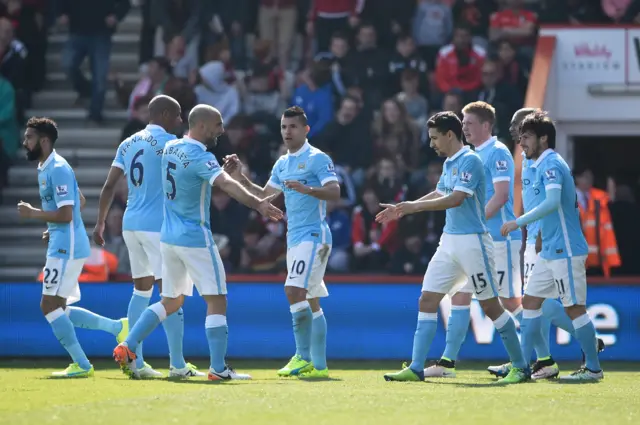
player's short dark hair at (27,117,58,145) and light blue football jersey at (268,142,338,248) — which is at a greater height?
player's short dark hair at (27,117,58,145)

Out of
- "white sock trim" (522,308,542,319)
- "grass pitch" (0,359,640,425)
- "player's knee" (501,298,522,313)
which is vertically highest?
"player's knee" (501,298,522,313)

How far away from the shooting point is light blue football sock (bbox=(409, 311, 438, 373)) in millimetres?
A: 10828

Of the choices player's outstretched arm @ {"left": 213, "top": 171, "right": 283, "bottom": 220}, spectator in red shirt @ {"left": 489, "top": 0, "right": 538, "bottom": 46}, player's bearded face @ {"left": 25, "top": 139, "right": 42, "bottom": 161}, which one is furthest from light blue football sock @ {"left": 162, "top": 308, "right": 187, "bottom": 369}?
spectator in red shirt @ {"left": 489, "top": 0, "right": 538, "bottom": 46}

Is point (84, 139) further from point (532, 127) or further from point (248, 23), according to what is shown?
point (532, 127)

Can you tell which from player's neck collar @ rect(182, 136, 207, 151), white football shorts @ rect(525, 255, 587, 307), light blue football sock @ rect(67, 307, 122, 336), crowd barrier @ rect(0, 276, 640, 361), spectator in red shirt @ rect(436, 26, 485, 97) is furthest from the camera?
spectator in red shirt @ rect(436, 26, 485, 97)

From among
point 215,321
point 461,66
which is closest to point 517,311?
point 215,321

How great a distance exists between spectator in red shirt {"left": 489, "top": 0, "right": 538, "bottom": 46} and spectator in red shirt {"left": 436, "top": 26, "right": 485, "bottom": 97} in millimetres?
724

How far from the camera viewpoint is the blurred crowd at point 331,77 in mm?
17969

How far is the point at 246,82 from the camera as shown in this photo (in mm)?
19562

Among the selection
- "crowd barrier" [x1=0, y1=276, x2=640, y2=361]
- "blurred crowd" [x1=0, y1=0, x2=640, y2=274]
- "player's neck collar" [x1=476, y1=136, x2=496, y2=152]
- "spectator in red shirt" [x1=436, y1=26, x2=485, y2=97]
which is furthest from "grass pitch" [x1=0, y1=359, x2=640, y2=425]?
"spectator in red shirt" [x1=436, y1=26, x2=485, y2=97]

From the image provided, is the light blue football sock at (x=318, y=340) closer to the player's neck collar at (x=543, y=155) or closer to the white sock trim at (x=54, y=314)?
the white sock trim at (x=54, y=314)

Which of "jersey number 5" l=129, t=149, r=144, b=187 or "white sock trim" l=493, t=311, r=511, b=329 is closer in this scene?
"white sock trim" l=493, t=311, r=511, b=329

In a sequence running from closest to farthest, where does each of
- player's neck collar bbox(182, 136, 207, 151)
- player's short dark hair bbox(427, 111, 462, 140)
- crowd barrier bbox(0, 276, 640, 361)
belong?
1. player's neck collar bbox(182, 136, 207, 151)
2. player's short dark hair bbox(427, 111, 462, 140)
3. crowd barrier bbox(0, 276, 640, 361)

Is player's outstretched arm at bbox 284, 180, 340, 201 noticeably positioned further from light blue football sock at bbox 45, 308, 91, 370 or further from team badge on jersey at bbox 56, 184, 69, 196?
light blue football sock at bbox 45, 308, 91, 370
